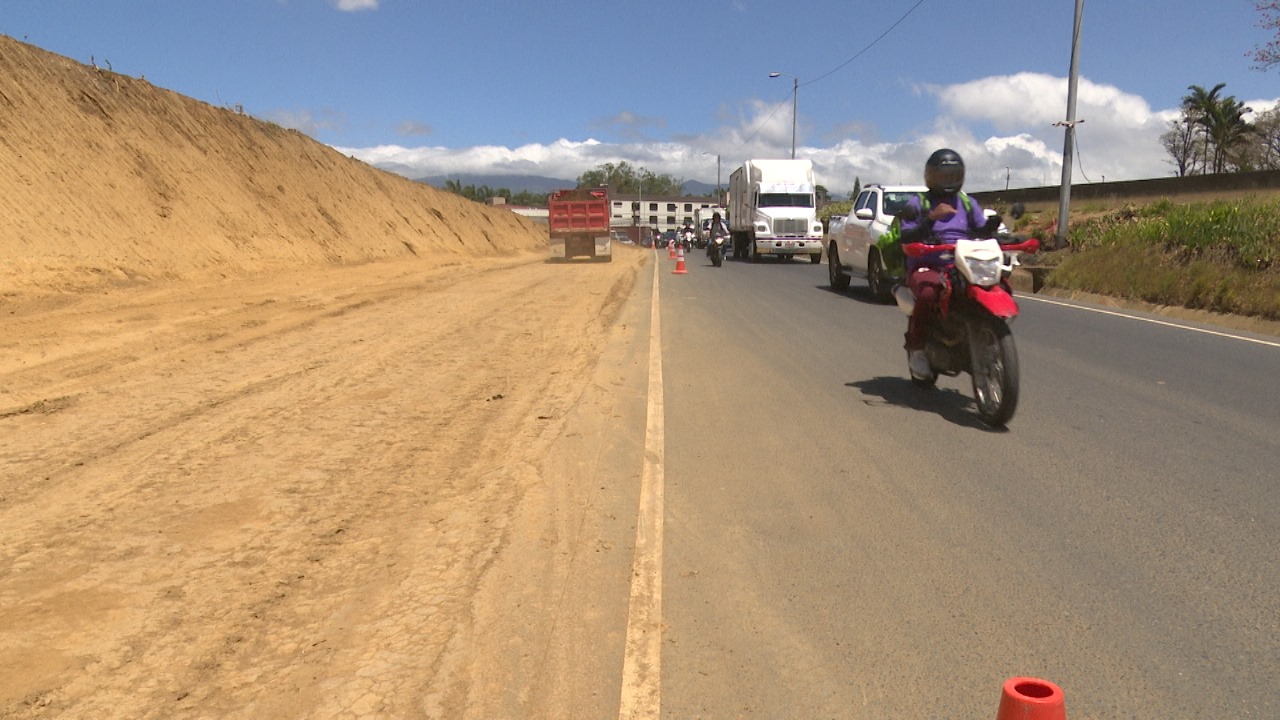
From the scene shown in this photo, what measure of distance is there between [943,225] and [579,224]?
2842cm

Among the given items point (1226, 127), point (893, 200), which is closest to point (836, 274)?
point (893, 200)

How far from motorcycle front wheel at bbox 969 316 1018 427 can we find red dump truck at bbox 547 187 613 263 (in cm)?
2838

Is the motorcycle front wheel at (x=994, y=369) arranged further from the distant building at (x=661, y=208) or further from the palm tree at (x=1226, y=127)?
the distant building at (x=661, y=208)

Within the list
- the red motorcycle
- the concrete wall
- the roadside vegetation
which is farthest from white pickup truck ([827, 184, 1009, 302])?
the concrete wall

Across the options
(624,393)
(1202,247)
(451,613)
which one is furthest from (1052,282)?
(451,613)

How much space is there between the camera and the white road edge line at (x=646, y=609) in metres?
2.90

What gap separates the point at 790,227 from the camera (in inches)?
1151

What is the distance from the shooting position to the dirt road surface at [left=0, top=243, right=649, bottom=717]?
3023 millimetres

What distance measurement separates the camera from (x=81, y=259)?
1697 cm

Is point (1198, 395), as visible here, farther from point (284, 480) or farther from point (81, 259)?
point (81, 259)

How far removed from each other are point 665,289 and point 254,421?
13.4 metres

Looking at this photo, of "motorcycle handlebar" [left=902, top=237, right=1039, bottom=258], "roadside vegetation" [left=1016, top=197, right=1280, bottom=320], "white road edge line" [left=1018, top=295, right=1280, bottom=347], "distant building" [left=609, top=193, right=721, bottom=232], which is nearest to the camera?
"motorcycle handlebar" [left=902, top=237, right=1039, bottom=258]

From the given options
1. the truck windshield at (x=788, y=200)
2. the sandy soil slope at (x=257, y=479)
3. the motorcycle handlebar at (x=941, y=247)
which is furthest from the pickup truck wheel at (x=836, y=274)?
the motorcycle handlebar at (x=941, y=247)

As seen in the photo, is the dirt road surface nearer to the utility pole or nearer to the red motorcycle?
the red motorcycle
